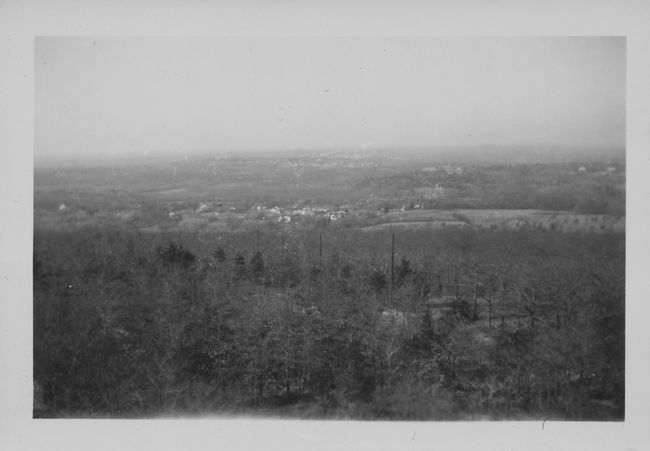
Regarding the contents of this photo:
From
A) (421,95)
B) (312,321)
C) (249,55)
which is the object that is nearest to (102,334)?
(312,321)

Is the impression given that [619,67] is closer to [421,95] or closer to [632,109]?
[632,109]

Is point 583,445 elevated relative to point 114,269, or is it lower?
lower

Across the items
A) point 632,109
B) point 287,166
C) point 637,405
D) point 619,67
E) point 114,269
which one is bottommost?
point 637,405

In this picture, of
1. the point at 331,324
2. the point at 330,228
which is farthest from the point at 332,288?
the point at 330,228
